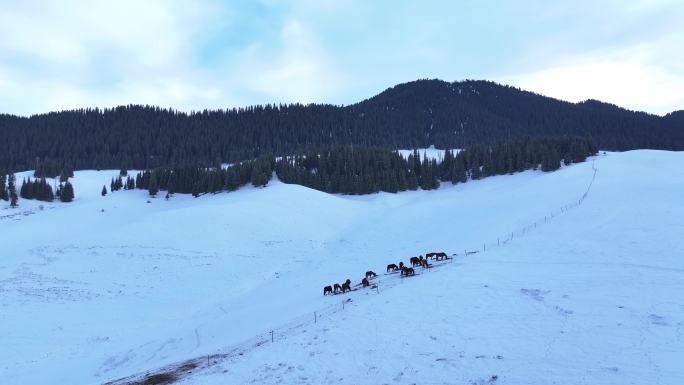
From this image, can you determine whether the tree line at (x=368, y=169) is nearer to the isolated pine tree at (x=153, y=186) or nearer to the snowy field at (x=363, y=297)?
the isolated pine tree at (x=153, y=186)

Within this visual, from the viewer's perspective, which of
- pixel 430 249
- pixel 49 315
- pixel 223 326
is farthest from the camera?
pixel 430 249

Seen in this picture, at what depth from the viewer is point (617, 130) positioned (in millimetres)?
175250

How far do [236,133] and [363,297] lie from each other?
143771 millimetres

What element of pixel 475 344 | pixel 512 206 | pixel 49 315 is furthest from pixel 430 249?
pixel 49 315

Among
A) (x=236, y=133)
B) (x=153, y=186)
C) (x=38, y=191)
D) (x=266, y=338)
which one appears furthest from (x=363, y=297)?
(x=236, y=133)

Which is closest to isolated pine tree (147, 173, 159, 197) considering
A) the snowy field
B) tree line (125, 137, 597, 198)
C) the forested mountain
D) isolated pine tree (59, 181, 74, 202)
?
tree line (125, 137, 597, 198)

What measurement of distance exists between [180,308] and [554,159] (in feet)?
250

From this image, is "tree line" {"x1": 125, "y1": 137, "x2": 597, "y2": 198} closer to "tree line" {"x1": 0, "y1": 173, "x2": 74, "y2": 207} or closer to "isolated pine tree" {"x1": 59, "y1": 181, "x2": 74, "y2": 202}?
"isolated pine tree" {"x1": 59, "y1": 181, "x2": 74, "y2": 202}

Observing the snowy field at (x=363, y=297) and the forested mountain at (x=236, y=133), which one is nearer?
the snowy field at (x=363, y=297)

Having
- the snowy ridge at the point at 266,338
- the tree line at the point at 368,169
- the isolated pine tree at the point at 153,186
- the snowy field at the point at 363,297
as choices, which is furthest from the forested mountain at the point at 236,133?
the snowy ridge at the point at 266,338

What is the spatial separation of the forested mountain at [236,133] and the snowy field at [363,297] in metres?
86.6

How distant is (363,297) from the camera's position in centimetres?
2267

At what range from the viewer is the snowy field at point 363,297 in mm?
13984

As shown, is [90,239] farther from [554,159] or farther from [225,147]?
[225,147]
